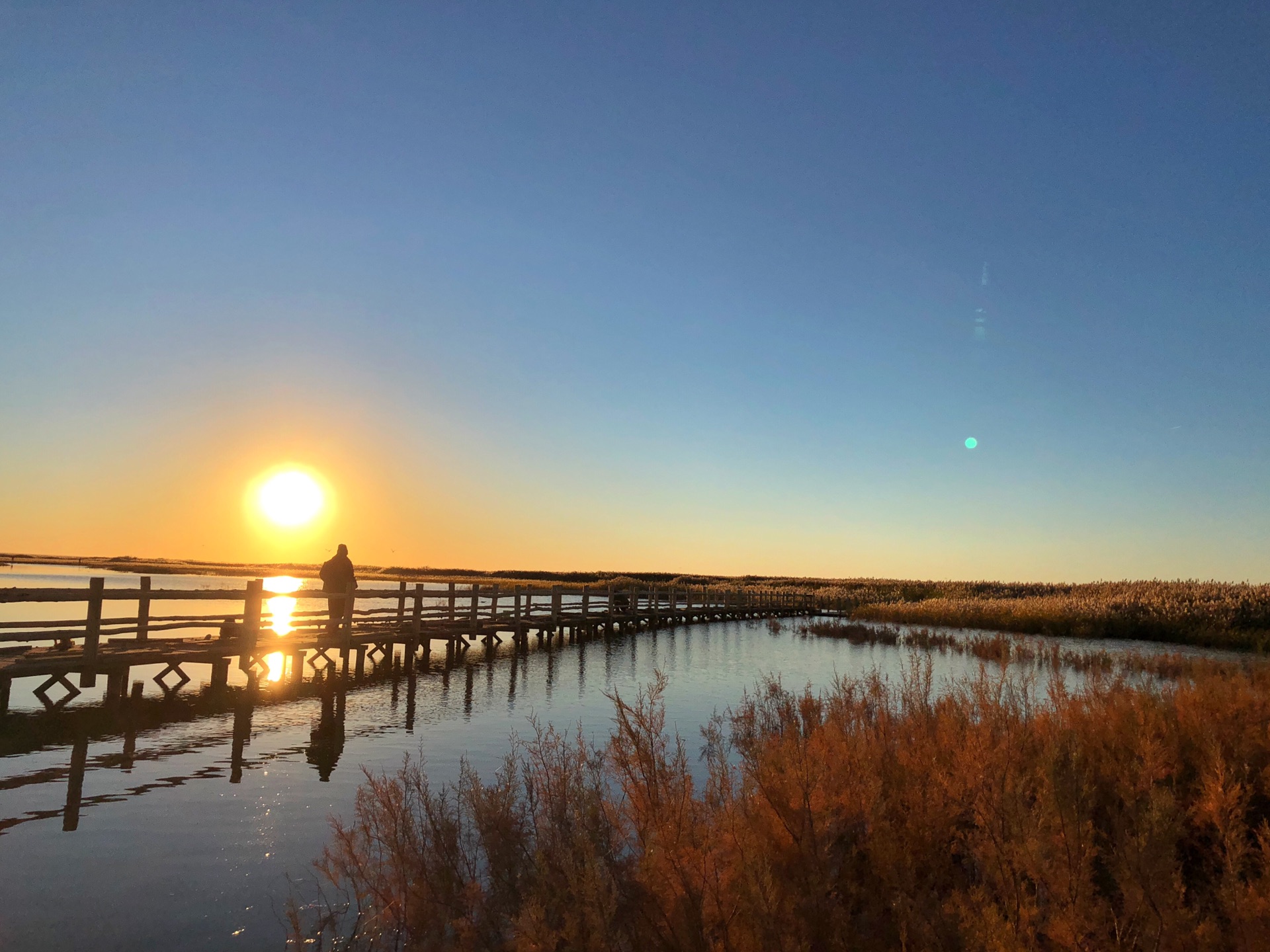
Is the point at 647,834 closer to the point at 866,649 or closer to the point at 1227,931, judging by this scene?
the point at 1227,931

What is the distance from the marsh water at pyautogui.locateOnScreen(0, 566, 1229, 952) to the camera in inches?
232

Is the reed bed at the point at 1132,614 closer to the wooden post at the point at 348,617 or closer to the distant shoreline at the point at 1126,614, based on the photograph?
the distant shoreline at the point at 1126,614

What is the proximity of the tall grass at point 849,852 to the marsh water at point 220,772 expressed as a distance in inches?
34.7

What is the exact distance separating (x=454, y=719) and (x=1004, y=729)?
29.0 feet

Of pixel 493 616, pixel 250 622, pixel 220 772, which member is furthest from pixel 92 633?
pixel 493 616

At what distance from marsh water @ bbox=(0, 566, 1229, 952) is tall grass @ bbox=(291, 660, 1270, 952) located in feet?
2.89

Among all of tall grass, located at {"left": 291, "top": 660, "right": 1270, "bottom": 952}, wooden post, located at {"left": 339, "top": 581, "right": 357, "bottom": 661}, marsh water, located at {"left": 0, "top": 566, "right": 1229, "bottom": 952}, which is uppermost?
wooden post, located at {"left": 339, "top": 581, "right": 357, "bottom": 661}

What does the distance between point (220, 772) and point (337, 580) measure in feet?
31.8

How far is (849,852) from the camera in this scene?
18.4 ft

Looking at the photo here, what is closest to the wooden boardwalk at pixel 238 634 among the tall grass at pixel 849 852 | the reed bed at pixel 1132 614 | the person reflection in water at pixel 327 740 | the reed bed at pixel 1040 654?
the person reflection in water at pixel 327 740

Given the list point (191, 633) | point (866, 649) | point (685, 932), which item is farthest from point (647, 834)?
point (191, 633)

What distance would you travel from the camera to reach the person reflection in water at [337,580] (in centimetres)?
1870

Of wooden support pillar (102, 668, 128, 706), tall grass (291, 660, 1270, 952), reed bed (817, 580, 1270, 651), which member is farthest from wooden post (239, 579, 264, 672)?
reed bed (817, 580, 1270, 651)

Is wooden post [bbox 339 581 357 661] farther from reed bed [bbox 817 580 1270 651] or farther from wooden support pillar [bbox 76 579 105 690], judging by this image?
reed bed [bbox 817 580 1270 651]
